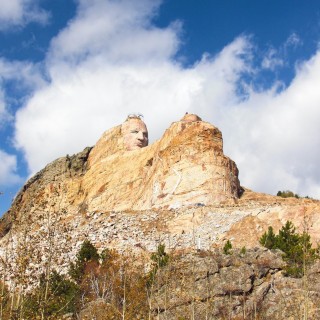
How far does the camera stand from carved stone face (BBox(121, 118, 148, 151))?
312 feet

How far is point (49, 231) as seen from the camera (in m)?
15.2

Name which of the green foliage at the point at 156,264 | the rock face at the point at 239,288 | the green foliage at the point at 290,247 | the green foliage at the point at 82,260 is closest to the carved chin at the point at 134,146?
the green foliage at the point at 82,260

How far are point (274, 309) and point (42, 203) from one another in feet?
72.8

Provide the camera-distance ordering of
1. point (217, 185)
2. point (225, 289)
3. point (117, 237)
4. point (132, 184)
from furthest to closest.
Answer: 1. point (132, 184)
2. point (217, 185)
3. point (117, 237)
4. point (225, 289)

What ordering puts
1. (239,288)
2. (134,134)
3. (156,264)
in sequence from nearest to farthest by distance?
1. (156,264)
2. (239,288)
3. (134,134)

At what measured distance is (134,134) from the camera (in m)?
96.0

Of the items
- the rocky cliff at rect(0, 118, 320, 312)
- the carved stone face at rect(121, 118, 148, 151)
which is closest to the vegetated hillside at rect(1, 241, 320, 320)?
the rocky cliff at rect(0, 118, 320, 312)

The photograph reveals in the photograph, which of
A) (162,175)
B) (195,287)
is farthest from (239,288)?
(162,175)

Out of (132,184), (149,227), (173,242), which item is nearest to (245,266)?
(173,242)

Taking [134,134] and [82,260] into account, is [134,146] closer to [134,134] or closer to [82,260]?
[134,134]

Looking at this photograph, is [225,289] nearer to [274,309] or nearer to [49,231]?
[274,309]

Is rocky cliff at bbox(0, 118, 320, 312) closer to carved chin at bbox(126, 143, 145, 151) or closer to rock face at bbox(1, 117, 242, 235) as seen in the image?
rock face at bbox(1, 117, 242, 235)

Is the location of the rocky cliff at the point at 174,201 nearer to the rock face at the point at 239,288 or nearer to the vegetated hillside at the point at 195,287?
the vegetated hillside at the point at 195,287

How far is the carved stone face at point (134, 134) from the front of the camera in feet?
312
